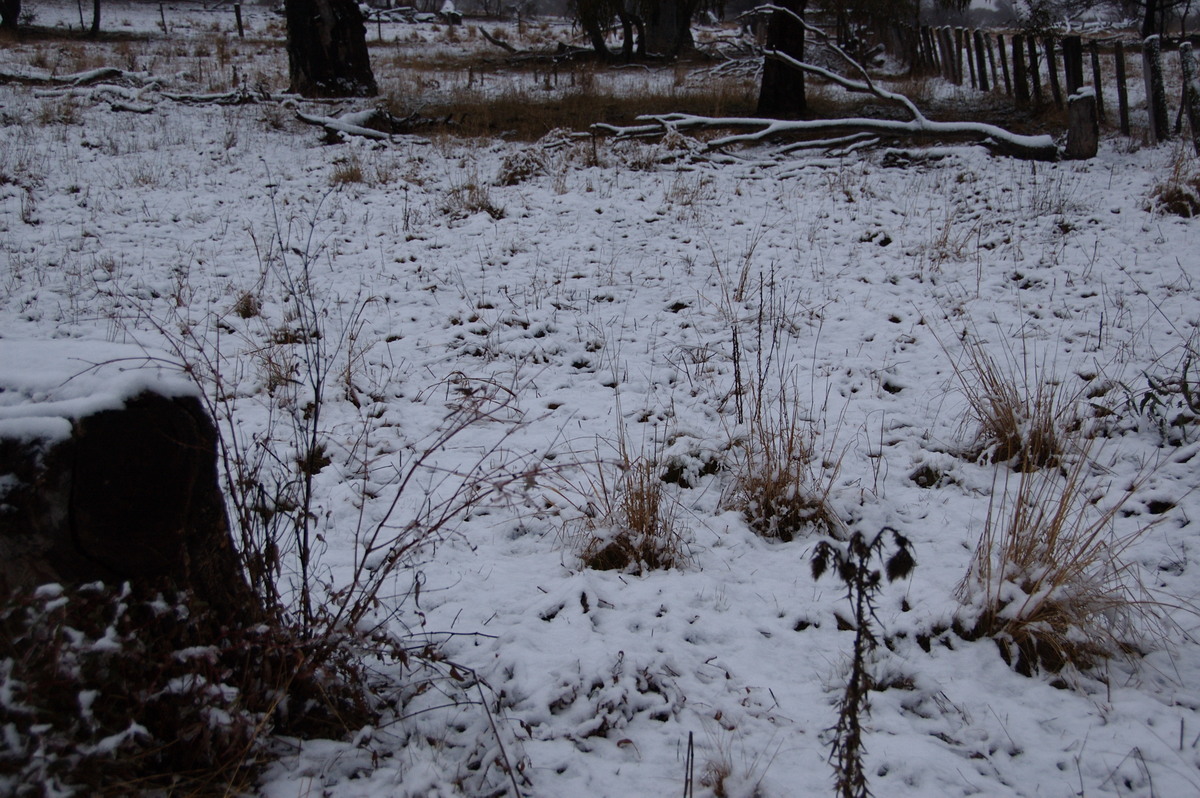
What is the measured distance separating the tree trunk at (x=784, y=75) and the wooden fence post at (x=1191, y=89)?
15.1 ft

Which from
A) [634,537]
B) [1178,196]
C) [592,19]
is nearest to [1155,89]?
[1178,196]

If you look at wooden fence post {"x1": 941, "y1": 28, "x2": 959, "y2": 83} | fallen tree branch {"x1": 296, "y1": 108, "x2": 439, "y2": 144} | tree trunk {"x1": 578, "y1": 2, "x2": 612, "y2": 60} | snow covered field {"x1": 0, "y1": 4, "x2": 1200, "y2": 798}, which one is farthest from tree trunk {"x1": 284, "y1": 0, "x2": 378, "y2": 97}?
wooden fence post {"x1": 941, "y1": 28, "x2": 959, "y2": 83}

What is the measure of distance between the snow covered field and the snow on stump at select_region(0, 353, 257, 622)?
0.67 feet

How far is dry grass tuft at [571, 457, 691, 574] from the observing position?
2805 mm

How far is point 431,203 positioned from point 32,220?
141 inches

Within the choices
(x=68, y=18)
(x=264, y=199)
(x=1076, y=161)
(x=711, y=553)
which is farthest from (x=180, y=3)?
(x=711, y=553)

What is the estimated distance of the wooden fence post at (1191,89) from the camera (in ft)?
23.9

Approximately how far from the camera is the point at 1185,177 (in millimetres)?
6363

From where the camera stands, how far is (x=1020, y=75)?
35.5 feet

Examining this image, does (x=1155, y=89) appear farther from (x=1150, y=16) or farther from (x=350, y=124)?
(x=350, y=124)

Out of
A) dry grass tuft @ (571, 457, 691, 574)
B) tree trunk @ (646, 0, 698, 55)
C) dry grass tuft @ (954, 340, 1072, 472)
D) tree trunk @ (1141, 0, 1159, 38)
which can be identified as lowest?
dry grass tuft @ (571, 457, 691, 574)

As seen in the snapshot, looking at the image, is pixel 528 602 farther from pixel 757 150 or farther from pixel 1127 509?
pixel 757 150

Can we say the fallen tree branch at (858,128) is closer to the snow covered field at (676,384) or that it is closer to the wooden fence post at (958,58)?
the snow covered field at (676,384)

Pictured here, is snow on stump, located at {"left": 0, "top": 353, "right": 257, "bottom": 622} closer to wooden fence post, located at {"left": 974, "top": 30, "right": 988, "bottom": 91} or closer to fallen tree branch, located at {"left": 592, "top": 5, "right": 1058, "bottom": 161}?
fallen tree branch, located at {"left": 592, "top": 5, "right": 1058, "bottom": 161}
